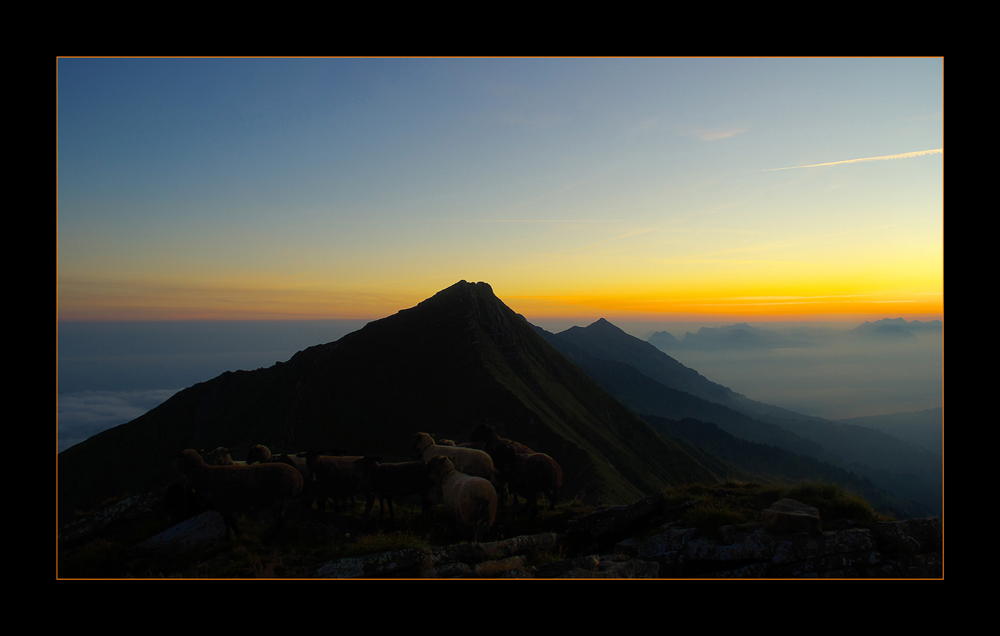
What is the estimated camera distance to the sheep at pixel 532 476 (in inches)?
547

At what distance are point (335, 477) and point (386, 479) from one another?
5.87ft

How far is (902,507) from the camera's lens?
19300cm

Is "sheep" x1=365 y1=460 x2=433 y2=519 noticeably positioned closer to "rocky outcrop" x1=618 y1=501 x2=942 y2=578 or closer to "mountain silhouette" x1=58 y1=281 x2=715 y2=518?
"rocky outcrop" x1=618 y1=501 x2=942 y2=578

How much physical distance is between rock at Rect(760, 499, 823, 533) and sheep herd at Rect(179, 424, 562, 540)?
6.14 m

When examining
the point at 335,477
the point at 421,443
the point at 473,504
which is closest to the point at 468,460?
the point at 421,443

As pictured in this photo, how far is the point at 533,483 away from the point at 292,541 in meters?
7.03

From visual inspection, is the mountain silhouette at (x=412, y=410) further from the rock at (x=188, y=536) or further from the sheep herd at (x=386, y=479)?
the rock at (x=188, y=536)

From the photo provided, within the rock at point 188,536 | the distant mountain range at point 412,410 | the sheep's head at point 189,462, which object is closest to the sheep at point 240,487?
the sheep's head at point 189,462

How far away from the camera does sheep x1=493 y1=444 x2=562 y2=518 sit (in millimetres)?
13906

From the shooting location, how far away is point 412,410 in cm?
6906

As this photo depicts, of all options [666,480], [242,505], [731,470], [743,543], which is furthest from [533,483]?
[731,470]

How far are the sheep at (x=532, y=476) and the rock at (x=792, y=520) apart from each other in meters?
5.86
